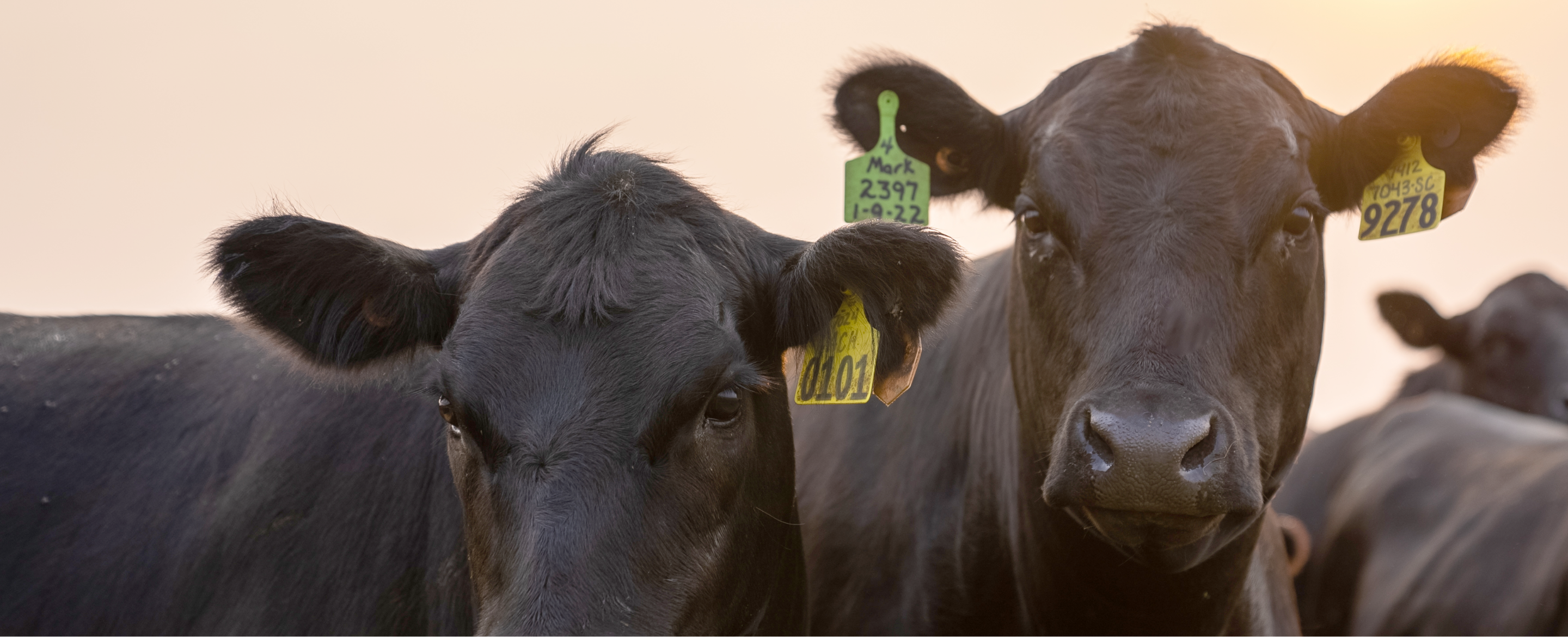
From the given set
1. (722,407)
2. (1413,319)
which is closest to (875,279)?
(722,407)

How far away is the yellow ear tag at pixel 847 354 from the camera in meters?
3.35

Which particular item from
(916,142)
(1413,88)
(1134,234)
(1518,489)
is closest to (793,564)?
(1134,234)

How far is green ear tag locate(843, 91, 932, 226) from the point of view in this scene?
177 inches

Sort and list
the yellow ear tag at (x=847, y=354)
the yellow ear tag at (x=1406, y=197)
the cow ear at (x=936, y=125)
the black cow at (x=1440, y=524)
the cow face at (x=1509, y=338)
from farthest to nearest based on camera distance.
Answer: the cow face at (x=1509, y=338)
the black cow at (x=1440, y=524)
the cow ear at (x=936, y=125)
the yellow ear tag at (x=1406, y=197)
the yellow ear tag at (x=847, y=354)

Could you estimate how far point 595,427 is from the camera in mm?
2807

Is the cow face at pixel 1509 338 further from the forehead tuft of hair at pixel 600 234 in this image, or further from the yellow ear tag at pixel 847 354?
the forehead tuft of hair at pixel 600 234

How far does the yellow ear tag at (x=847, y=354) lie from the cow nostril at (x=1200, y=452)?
0.80 metres

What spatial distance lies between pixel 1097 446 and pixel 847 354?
67 cm

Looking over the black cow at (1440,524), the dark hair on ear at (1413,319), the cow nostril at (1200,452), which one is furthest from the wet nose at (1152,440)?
the dark hair on ear at (1413,319)

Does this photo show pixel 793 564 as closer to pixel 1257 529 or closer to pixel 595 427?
pixel 595 427

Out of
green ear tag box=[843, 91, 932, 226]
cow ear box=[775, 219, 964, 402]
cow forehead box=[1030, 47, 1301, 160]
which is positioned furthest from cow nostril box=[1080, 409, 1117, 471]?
green ear tag box=[843, 91, 932, 226]

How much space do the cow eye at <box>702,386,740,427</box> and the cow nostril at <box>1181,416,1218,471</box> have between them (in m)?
1.09

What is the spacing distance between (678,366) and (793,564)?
1037 millimetres

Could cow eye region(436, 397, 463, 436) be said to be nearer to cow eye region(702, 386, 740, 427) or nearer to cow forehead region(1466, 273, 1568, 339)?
cow eye region(702, 386, 740, 427)
